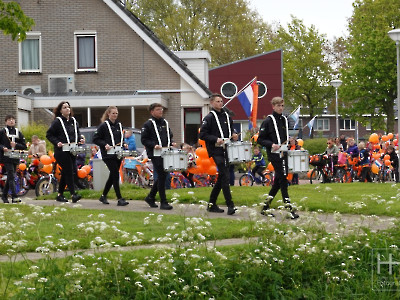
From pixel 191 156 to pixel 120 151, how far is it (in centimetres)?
734

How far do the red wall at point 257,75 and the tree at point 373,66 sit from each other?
24.4ft

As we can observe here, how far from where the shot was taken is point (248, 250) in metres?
8.05

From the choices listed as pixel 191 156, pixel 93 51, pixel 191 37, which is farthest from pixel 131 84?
pixel 191 37

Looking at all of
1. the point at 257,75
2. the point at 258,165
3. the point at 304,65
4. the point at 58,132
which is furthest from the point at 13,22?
the point at 304,65

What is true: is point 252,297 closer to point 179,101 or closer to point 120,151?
point 120,151

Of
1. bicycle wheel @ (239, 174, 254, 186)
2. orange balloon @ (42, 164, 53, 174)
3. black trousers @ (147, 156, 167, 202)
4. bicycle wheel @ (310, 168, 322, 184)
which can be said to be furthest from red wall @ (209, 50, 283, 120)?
black trousers @ (147, 156, 167, 202)

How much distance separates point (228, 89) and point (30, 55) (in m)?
19.9

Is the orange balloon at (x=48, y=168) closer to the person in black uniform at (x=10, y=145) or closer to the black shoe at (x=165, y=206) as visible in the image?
the person in black uniform at (x=10, y=145)

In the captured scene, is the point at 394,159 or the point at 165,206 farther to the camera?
the point at 394,159

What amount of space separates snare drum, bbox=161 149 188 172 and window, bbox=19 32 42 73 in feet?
71.0

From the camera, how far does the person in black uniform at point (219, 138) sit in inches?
551

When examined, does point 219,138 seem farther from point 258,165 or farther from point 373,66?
point 373,66

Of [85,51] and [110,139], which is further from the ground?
[85,51]

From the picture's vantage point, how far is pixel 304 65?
6512 centimetres
